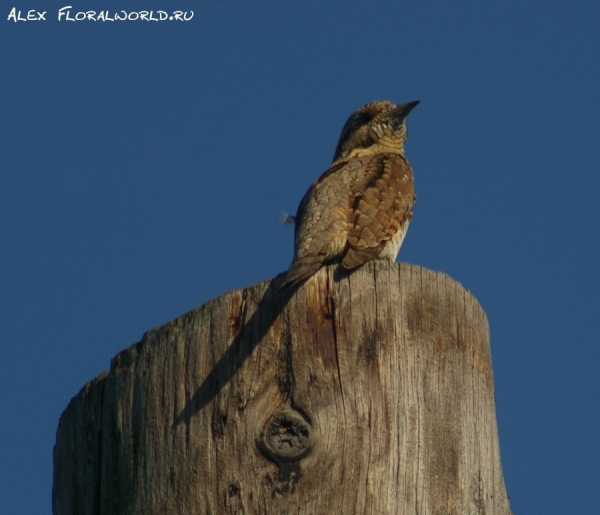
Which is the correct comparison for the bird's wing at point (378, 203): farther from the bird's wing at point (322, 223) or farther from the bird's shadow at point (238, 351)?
the bird's shadow at point (238, 351)

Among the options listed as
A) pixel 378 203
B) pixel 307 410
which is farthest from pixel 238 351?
pixel 378 203

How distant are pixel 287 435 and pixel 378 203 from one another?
2.54m

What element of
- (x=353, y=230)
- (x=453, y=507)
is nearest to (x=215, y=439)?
(x=453, y=507)

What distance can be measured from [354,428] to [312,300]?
56cm

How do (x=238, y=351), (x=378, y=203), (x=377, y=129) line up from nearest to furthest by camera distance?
(x=238, y=351)
(x=378, y=203)
(x=377, y=129)

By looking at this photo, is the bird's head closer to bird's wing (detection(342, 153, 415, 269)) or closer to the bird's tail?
bird's wing (detection(342, 153, 415, 269))

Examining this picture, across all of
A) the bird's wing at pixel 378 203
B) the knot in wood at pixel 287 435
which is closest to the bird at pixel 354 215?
the bird's wing at pixel 378 203

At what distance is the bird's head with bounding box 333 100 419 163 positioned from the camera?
7672 millimetres

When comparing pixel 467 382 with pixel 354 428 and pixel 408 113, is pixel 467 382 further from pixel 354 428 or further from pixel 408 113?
pixel 408 113

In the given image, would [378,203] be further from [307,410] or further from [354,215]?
[307,410]

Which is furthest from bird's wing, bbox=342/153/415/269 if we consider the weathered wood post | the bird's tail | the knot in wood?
the knot in wood

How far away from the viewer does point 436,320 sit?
3.72 meters

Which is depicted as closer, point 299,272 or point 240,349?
point 240,349

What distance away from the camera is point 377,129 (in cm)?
773
